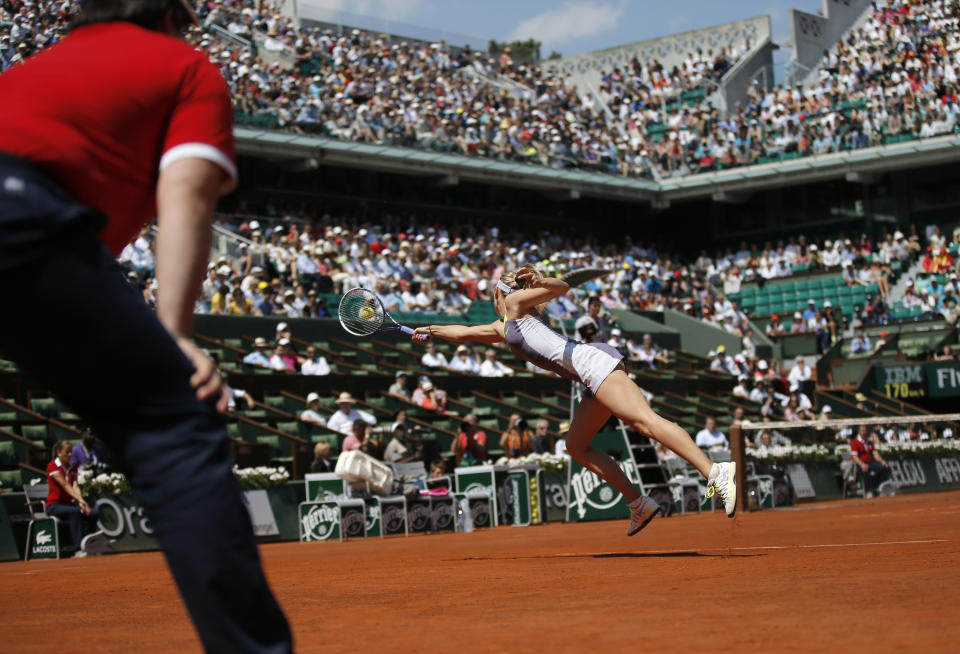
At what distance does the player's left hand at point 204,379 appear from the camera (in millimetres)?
2467

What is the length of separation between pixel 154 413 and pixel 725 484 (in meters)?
6.40

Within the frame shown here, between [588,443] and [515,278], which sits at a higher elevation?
[515,278]

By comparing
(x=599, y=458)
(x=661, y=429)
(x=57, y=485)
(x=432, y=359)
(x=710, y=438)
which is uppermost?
(x=432, y=359)

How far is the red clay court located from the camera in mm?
3850

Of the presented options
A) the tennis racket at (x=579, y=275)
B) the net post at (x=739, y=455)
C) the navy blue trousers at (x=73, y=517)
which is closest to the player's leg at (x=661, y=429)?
the tennis racket at (x=579, y=275)

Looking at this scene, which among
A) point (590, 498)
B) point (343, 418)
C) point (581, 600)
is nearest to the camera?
point (581, 600)

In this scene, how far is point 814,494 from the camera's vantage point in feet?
70.0

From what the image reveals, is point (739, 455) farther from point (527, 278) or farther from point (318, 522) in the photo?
point (527, 278)

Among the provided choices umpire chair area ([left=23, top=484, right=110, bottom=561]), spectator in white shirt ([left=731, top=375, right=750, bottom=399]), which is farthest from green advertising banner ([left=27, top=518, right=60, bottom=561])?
spectator in white shirt ([left=731, top=375, right=750, bottom=399])

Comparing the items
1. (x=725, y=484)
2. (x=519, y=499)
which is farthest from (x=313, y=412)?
(x=725, y=484)

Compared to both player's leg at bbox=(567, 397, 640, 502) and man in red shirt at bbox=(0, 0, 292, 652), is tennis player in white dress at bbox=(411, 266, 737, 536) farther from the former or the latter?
man in red shirt at bbox=(0, 0, 292, 652)

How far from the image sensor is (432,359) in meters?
24.3

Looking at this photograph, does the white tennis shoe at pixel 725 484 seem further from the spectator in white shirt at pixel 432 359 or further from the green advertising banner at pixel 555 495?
the spectator in white shirt at pixel 432 359

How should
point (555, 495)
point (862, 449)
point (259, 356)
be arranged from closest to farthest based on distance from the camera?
point (555, 495), point (259, 356), point (862, 449)
